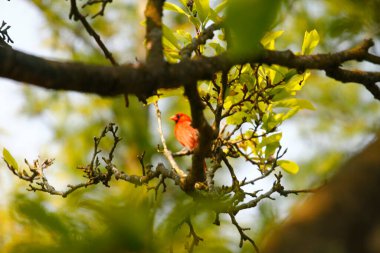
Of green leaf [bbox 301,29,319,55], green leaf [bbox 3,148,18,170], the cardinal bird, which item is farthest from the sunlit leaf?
the cardinal bird

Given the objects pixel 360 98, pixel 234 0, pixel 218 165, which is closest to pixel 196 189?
pixel 218 165

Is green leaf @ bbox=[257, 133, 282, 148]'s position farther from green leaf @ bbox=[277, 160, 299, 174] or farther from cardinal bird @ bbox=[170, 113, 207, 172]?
cardinal bird @ bbox=[170, 113, 207, 172]

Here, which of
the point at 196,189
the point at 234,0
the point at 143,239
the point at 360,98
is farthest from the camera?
the point at 360,98

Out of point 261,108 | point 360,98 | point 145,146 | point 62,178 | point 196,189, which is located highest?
point 360,98

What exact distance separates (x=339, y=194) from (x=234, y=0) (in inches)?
11.0

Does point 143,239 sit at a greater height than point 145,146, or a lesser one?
lesser

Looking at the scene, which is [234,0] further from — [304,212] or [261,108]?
[261,108]

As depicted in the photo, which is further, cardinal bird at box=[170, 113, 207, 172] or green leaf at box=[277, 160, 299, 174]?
cardinal bird at box=[170, 113, 207, 172]

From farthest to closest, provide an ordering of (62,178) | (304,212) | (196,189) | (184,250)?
(62,178) < (196,189) < (184,250) < (304,212)

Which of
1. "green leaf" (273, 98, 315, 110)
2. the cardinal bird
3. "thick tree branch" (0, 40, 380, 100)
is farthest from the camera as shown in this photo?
the cardinal bird

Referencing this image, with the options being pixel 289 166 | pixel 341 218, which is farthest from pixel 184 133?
pixel 341 218

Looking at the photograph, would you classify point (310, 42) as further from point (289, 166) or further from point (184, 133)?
point (184, 133)

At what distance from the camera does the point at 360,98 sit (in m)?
7.23

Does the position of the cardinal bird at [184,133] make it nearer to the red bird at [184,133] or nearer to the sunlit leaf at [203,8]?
the red bird at [184,133]
